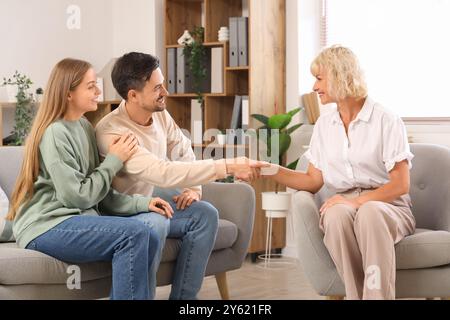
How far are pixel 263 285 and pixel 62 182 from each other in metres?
1.75

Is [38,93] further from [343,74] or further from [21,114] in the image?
[343,74]

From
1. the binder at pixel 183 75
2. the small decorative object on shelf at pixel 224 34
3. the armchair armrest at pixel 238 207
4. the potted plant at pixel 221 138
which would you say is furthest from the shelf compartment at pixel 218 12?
the armchair armrest at pixel 238 207

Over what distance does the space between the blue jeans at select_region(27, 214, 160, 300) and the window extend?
7.22 ft

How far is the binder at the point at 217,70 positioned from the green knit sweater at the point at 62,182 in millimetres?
2128

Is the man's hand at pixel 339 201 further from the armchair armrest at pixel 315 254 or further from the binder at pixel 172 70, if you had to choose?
the binder at pixel 172 70

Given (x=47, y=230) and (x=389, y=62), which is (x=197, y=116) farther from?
(x=47, y=230)

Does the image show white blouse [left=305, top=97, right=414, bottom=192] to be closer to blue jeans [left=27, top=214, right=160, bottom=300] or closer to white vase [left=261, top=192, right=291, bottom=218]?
blue jeans [left=27, top=214, right=160, bottom=300]

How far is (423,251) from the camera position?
2689 millimetres

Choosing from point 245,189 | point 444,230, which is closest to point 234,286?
point 245,189

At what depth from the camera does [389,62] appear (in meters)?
4.47

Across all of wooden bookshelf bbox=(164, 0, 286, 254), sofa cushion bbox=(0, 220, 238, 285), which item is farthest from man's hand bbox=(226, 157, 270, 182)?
wooden bookshelf bbox=(164, 0, 286, 254)

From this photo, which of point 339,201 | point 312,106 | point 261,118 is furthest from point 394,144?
point 312,106

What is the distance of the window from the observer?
13.9ft

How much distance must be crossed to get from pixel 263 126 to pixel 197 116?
53cm
